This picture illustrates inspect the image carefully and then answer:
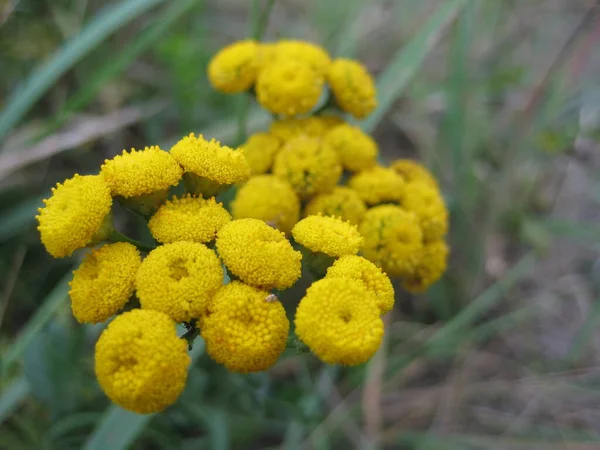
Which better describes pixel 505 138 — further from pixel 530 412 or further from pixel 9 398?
pixel 9 398

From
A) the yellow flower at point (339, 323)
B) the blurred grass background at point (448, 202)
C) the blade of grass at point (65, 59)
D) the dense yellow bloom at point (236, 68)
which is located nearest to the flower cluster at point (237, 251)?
the yellow flower at point (339, 323)

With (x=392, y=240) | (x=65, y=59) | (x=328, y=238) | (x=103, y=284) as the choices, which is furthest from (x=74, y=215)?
(x=65, y=59)

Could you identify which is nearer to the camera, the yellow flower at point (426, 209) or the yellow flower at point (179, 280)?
the yellow flower at point (179, 280)

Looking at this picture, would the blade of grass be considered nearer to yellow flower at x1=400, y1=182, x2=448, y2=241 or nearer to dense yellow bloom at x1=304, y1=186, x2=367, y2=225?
dense yellow bloom at x1=304, y1=186, x2=367, y2=225

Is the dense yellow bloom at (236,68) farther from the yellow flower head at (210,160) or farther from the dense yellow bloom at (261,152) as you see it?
the yellow flower head at (210,160)

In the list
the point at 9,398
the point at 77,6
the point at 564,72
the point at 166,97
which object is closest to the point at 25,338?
the point at 9,398

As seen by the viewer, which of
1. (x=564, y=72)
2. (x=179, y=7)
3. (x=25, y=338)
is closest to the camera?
(x=25, y=338)

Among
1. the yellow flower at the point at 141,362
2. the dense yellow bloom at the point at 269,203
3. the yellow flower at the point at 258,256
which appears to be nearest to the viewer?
the yellow flower at the point at 141,362
